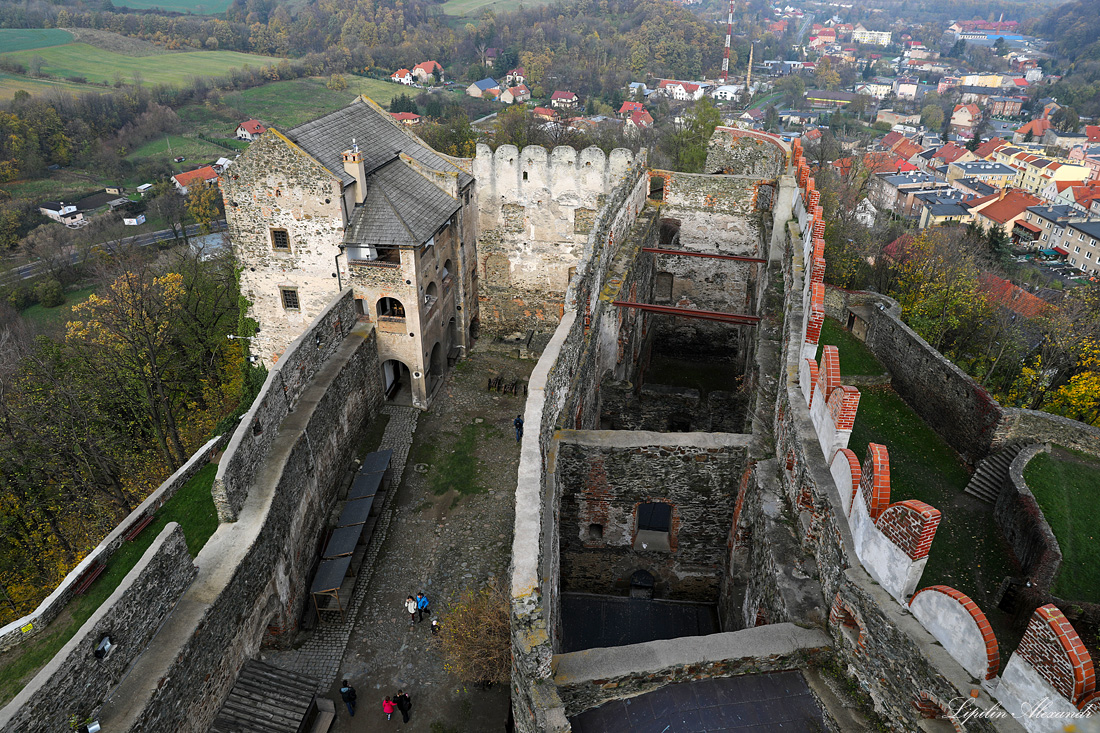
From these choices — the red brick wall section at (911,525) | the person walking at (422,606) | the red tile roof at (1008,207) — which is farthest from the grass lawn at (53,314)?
the red tile roof at (1008,207)

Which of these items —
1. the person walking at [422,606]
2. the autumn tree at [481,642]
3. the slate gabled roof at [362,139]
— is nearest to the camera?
the autumn tree at [481,642]

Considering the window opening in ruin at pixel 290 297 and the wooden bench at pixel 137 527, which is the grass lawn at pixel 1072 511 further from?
the wooden bench at pixel 137 527

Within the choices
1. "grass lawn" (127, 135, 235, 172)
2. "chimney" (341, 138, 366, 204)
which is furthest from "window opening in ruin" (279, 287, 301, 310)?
"grass lawn" (127, 135, 235, 172)

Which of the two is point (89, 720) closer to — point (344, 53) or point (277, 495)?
point (277, 495)

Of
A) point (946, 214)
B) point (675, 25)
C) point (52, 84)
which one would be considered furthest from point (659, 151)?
point (675, 25)

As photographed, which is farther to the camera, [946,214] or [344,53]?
[344,53]

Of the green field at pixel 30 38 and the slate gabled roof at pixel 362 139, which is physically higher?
the green field at pixel 30 38
